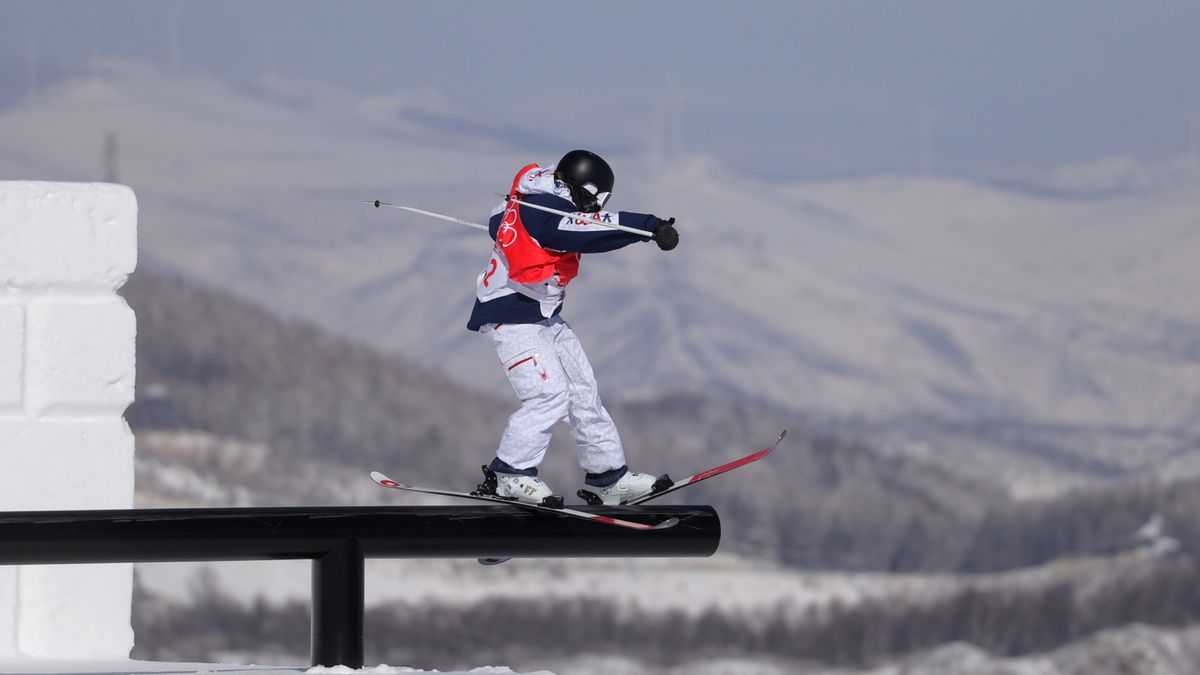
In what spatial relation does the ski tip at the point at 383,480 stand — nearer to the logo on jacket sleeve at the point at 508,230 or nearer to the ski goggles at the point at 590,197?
the logo on jacket sleeve at the point at 508,230

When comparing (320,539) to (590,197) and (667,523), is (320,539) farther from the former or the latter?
(590,197)

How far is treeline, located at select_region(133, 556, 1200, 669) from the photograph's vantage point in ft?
194

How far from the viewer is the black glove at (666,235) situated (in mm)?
5359

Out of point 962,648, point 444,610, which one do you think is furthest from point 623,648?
point 962,648

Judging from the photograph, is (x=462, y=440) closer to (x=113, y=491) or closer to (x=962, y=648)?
(x=962, y=648)

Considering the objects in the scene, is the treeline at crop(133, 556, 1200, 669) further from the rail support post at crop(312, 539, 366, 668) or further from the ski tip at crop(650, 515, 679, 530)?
the rail support post at crop(312, 539, 366, 668)

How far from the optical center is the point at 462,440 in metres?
85.2

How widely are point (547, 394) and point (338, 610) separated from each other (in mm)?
1195

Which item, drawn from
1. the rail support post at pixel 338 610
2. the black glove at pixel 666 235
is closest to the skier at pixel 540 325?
the black glove at pixel 666 235

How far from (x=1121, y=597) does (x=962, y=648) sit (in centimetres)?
880

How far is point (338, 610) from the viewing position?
197 inches

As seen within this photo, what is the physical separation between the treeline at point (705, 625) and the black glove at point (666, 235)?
173 feet

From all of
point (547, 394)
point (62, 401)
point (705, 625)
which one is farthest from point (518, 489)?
point (705, 625)

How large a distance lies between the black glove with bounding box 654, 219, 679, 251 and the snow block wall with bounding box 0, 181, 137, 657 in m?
2.01
